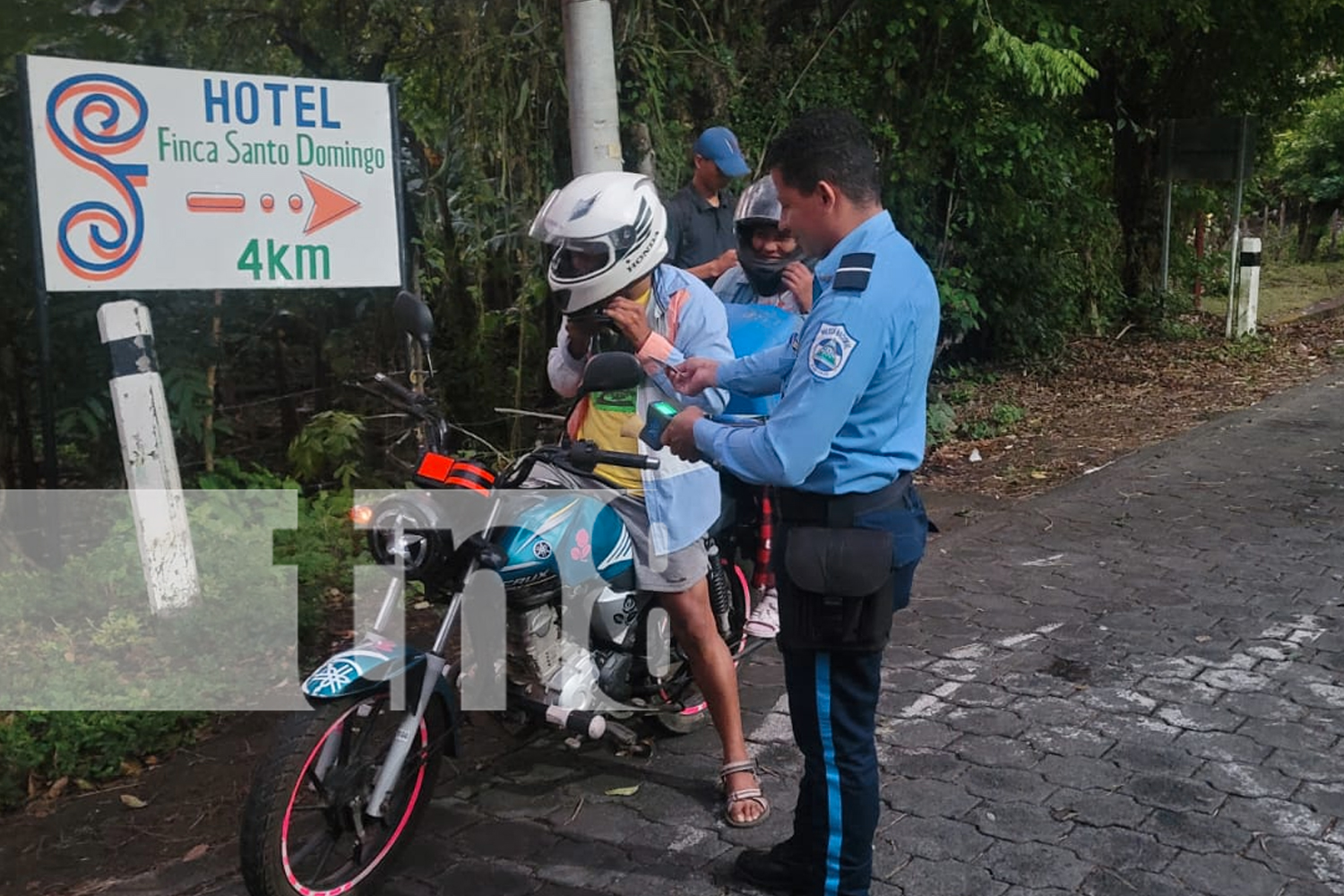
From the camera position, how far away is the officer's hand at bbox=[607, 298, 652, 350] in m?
3.51

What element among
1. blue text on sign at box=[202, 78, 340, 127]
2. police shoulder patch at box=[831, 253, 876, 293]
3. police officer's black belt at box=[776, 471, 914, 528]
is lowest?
police officer's black belt at box=[776, 471, 914, 528]

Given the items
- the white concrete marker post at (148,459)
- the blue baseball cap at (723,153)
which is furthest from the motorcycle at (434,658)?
the blue baseball cap at (723,153)

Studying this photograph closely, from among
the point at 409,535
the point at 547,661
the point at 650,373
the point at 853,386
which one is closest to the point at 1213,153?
the point at 650,373

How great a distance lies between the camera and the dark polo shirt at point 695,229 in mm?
5996

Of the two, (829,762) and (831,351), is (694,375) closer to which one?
(831,351)

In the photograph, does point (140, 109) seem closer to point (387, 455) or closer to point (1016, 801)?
point (387, 455)

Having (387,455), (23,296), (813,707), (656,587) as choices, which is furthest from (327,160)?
(813,707)

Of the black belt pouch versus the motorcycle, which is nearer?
the black belt pouch

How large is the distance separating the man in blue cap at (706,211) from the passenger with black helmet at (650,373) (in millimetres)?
2143

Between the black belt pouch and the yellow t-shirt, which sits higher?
the yellow t-shirt

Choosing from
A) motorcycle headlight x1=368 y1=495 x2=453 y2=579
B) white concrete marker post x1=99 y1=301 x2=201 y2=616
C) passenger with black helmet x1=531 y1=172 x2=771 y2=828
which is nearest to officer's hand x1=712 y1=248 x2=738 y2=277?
passenger with black helmet x1=531 y1=172 x2=771 y2=828

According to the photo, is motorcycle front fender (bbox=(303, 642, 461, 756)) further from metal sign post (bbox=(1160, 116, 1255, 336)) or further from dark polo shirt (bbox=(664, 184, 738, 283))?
metal sign post (bbox=(1160, 116, 1255, 336))

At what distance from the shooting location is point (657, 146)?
276 inches

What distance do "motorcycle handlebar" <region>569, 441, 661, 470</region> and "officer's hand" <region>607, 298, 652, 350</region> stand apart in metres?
0.50
